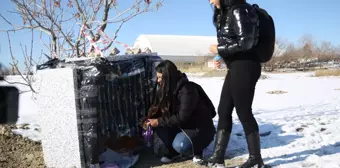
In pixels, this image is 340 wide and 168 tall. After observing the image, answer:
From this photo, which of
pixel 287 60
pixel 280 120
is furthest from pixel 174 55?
pixel 280 120

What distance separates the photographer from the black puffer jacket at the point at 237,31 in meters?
2.38

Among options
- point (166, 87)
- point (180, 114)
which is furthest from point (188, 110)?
point (166, 87)

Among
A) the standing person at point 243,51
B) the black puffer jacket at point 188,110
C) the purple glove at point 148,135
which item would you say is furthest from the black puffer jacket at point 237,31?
the purple glove at point 148,135

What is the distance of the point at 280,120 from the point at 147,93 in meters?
2.39

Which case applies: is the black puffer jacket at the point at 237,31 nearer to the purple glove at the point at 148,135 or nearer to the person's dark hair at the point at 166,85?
the person's dark hair at the point at 166,85

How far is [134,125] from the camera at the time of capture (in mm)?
3141

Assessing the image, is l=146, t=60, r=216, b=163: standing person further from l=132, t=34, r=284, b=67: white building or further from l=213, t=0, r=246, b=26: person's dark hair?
l=132, t=34, r=284, b=67: white building

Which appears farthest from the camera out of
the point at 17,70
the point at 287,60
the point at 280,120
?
the point at 287,60

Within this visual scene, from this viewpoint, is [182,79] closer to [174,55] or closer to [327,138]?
[327,138]

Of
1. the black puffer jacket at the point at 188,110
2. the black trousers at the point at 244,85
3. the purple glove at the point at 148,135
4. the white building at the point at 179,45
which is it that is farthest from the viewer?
the white building at the point at 179,45

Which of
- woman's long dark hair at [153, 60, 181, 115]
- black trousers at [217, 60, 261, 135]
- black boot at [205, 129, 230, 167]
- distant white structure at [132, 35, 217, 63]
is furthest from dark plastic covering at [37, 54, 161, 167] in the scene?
distant white structure at [132, 35, 217, 63]

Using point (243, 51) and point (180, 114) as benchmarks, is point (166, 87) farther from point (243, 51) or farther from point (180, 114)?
point (243, 51)

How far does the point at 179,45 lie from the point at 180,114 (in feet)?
153

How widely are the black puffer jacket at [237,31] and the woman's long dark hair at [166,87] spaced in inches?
25.0
